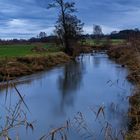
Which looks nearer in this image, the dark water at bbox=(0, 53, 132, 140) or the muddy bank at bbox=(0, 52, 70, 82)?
the dark water at bbox=(0, 53, 132, 140)

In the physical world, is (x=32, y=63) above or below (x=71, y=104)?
below

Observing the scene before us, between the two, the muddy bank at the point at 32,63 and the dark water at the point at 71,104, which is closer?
the dark water at the point at 71,104

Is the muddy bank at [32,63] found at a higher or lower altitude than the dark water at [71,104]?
lower

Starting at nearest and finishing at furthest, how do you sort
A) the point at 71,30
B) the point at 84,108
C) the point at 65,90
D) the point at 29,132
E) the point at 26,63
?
the point at 29,132, the point at 84,108, the point at 65,90, the point at 26,63, the point at 71,30

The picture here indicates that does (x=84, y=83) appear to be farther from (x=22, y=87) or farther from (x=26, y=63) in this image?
(x=26, y=63)

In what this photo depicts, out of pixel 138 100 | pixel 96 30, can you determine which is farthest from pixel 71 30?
pixel 96 30

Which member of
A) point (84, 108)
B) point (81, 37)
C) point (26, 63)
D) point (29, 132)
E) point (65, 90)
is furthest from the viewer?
point (81, 37)

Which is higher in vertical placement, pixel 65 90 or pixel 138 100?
pixel 138 100

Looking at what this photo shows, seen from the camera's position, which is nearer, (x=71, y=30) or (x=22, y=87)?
(x=22, y=87)

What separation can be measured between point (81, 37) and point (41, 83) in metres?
26.4

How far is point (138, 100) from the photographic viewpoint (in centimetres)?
976

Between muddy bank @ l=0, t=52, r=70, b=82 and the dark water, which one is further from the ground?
the dark water

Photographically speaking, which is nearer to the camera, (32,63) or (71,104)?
(71,104)

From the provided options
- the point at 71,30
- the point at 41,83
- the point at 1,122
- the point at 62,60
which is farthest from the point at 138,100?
the point at 71,30
